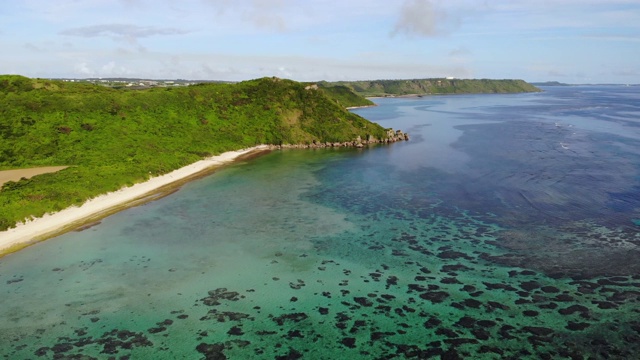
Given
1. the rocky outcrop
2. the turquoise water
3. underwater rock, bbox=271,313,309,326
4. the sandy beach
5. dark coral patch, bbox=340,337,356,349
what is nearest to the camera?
dark coral patch, bbox=340,337,356,349

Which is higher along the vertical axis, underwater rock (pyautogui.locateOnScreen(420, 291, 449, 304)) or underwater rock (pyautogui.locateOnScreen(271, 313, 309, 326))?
underwater rock (pyautogui.locateOnScreen(420, 291, 449, 304))

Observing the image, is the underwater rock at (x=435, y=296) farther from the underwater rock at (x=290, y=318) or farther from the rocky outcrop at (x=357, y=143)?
the rocky outcrop at (x=357, y=143)

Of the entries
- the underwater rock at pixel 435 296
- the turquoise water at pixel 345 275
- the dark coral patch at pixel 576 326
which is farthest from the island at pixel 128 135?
the dark coral patch at pixel 576 326

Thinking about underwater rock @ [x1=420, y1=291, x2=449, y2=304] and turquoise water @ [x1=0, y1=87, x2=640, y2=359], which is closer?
turquoise water @ [x1=0, y1=87, x2=640, y2=359]

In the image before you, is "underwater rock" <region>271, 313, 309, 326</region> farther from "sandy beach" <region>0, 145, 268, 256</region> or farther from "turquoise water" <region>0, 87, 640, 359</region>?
"sandy beach" <region>0, 145, 268, 256</region>

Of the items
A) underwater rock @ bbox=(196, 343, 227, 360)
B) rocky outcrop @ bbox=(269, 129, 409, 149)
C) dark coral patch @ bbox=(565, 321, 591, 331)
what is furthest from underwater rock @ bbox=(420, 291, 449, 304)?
rocky outcrop @ bbox=(269, 129, 409, 149)

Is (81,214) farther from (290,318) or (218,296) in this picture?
(290,318)

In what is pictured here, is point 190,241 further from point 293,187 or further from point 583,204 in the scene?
point 583,204
